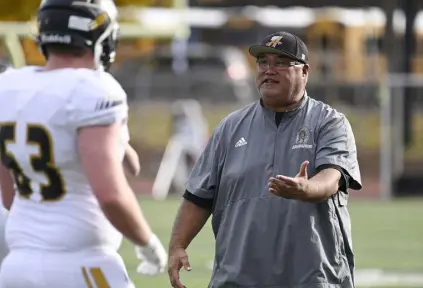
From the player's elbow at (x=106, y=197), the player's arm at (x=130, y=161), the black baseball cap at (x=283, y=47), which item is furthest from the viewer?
the black baseball cap at (x=283, y=47)

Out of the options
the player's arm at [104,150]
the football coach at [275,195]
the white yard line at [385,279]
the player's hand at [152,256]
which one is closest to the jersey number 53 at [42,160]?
the player's arm at [104,150]

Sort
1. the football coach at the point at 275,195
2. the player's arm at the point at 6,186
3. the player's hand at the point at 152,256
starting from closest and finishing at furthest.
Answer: the player's hand at the point at 152,256 → the player's arm at the point at 6,186 → the football coach at the point at 275,195

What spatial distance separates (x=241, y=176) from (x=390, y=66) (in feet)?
59.3

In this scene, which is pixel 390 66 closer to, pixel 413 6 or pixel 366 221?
pixel 413 6

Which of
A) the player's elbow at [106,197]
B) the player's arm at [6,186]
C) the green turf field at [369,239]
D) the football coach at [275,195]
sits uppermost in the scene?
the player's elbow at [106,197]

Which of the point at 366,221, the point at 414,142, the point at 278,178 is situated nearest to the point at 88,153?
the point at 278,178

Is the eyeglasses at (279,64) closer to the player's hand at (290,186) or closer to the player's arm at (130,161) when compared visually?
the player's hand at (290,186)

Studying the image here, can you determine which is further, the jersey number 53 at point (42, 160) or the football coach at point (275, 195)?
the football coach at point (275, 195)

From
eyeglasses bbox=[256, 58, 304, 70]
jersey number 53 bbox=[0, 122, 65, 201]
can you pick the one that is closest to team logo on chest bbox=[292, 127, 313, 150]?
eyeglasses bbox=[256, 58, 304, 70]

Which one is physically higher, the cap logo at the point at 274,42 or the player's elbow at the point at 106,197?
the cap logo at the point at 274,42

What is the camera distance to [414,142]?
21938 mm

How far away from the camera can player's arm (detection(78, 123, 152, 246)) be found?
158 inches

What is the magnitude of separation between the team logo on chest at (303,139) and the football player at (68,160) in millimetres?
845

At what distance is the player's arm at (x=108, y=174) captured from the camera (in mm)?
4004
